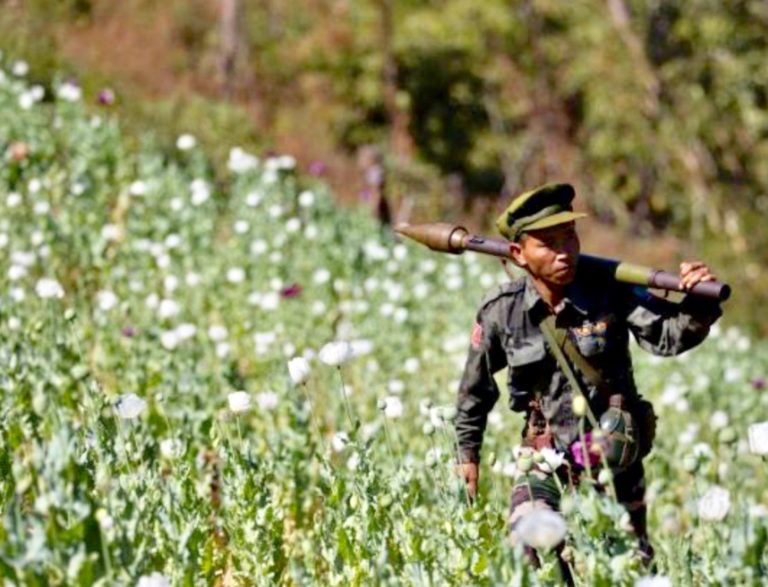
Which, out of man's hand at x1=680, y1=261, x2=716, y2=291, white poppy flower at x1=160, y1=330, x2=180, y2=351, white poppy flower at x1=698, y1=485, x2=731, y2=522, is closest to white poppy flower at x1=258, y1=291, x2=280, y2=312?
white poppy flower at x1=160, y1=330, x2=180, y2=351

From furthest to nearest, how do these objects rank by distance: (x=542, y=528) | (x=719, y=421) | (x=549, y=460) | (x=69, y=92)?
(x=69, y=92)
(x=719, y=421)
(x=549, y=460)
(x=542, y=528)

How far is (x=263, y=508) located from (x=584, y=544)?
1.21m

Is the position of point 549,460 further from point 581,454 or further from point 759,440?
point 759,440

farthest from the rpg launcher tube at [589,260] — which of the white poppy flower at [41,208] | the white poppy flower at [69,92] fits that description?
the white poppy flower at [69,92]

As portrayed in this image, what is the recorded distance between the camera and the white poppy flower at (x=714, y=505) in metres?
2.86

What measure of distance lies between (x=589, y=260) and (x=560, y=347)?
0.89 ft

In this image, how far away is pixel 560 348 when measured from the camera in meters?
3.86

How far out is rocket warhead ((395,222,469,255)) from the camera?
405cm

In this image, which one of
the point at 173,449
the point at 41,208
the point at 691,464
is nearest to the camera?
the point at 691,464

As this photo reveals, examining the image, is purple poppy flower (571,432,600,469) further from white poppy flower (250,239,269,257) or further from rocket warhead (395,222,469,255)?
white poppy flower (250,239,269,257)

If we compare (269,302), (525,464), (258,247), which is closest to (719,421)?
(525,464)

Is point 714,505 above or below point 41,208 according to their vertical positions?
below

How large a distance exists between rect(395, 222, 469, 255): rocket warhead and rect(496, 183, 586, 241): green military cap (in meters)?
0.23

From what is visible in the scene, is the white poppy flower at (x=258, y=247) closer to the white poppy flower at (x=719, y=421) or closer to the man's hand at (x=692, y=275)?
the white poppy flower at (x=719, y=421)
